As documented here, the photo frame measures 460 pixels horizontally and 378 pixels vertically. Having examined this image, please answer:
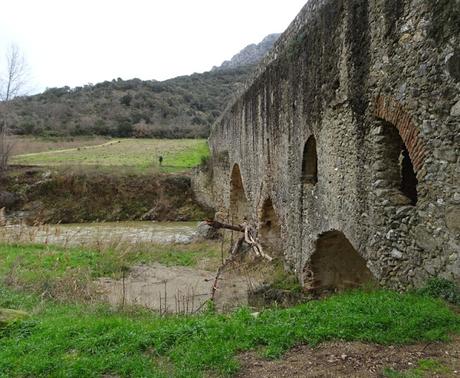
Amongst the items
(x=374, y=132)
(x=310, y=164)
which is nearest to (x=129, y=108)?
(x=310, y=164)

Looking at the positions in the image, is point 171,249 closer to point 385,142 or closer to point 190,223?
point 190,223

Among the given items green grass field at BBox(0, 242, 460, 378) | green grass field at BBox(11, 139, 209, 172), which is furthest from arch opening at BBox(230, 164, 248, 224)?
green grass field at BBox(0, 242, 460, 378)

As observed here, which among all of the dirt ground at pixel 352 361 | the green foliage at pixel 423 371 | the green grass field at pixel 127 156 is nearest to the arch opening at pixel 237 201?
the green grass field at pixel 127 156

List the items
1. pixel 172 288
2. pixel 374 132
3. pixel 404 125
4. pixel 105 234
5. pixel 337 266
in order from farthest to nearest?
pixel 105 234 < pixel 172 288 < pixel 337 266 < pixel 374 132 < pixel 404 125

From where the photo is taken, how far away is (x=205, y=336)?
4.71 meters

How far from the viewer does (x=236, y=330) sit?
187 inches

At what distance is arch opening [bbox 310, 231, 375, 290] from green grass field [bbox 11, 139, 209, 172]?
1806 centimetres

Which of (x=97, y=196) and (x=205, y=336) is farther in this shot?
(x=97, y=196)

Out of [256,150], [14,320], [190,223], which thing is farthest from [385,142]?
[190,223]

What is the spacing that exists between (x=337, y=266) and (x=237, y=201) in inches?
404

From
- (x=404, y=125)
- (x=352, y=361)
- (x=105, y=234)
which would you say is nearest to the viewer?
(x=352, y=361)

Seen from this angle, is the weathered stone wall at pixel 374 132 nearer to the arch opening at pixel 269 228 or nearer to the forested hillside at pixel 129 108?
the arch opening at pixel 269 228

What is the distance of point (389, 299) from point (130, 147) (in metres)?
33.2

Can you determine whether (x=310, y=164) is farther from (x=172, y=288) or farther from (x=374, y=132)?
(x=172, y=288)
